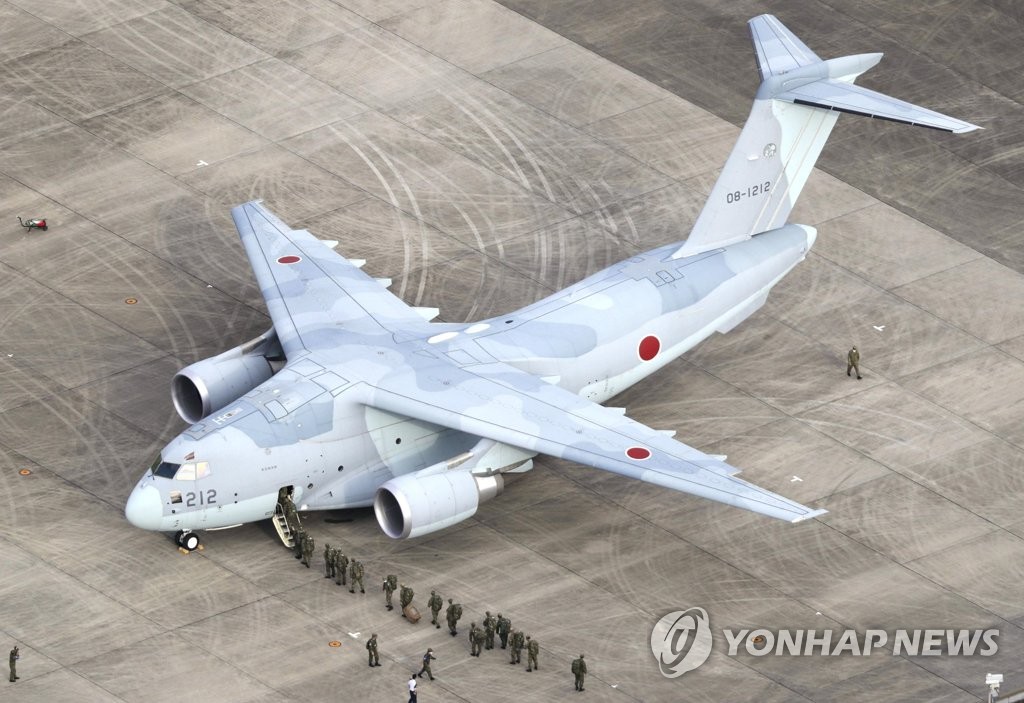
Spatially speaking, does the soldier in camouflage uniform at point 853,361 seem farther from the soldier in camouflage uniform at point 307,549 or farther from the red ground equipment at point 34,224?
the red ground equipment at point 34,224

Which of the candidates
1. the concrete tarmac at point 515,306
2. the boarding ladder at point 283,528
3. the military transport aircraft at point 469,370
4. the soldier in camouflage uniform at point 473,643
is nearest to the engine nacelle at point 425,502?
the military transport aircraft at point 469,370

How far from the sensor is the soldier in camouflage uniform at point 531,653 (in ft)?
153

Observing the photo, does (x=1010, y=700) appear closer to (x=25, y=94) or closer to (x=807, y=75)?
(x=807, y=75)

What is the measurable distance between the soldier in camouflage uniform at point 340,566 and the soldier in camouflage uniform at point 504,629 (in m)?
3.81

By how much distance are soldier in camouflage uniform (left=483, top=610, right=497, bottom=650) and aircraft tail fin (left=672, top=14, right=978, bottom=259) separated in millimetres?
11778

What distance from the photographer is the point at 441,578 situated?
49688 millimetres

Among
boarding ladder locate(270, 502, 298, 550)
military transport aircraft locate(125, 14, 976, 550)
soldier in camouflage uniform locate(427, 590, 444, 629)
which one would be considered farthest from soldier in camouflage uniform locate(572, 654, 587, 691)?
boarding ladder locate(270, 502, 298, 550)

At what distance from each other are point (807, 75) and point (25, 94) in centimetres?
2469

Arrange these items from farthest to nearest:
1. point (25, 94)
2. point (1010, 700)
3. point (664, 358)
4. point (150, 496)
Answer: point (25, 94) < point (664, 358) < point (150, 496) < point (1010, 700)

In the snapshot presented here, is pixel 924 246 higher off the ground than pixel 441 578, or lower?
higher

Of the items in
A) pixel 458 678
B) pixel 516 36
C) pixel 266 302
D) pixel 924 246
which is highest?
pixel 516 36

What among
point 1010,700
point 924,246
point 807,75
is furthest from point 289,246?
point 1010,700

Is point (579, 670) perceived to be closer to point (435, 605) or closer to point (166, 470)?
point (435, 605)

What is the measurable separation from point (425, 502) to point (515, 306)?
11.6 meters
